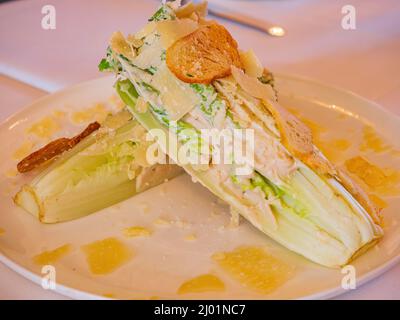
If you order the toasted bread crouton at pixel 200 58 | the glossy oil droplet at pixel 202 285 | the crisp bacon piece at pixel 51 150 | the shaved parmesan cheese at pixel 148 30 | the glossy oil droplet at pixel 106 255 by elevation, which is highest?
the shaved parmesan cheese at pixel 148 30

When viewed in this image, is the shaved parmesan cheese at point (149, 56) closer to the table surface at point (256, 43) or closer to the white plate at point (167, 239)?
the white plate at point (167, 239)

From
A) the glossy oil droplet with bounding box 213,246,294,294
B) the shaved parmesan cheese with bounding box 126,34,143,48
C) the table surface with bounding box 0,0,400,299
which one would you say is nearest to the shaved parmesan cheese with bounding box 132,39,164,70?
the shaved parmesan cheese with bounding box 126,34,143,48

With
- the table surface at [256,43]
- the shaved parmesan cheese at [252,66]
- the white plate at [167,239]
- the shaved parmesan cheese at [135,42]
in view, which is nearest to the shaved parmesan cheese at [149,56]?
the shaved parmesan cheese at [135,42]

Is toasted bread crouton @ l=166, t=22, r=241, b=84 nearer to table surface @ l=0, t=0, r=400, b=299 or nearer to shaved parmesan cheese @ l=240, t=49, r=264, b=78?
shaved parmesan cheese @ l=240, t=49, r=264, b=78

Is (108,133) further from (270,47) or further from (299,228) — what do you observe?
(270,47)

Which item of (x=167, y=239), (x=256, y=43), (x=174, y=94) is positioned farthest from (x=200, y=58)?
(x=256, y=43)

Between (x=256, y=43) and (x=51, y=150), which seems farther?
(x=256, y=43)

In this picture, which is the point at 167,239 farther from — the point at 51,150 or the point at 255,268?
the point at 51,150
